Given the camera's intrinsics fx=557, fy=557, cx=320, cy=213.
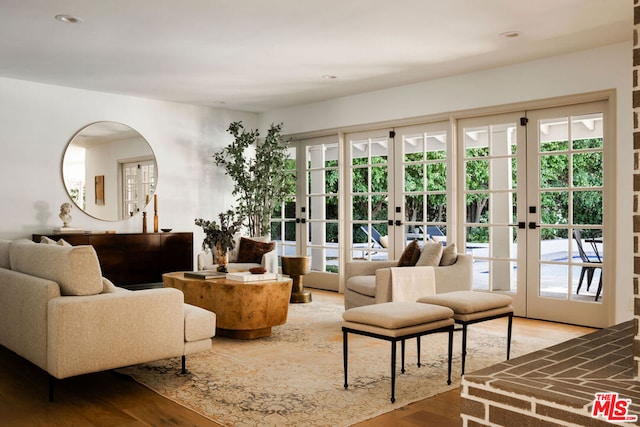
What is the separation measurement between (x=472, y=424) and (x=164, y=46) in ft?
13.6

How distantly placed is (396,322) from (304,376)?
2.83ft

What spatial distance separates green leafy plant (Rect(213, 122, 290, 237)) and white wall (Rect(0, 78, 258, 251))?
0.35 metres

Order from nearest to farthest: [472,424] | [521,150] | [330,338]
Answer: [472,424] → [330,338] → [521,150]

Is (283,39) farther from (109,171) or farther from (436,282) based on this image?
(109,171)

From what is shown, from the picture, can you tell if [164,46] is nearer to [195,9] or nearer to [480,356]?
[195,9]

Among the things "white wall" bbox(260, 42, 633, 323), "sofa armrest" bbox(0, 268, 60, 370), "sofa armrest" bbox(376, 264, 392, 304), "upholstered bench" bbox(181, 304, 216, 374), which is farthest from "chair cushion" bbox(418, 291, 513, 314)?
"sofa armrest" bbox(0, 268, 60, 370)

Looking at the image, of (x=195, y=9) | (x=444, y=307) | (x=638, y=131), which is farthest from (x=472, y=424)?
(x=195, y=9)

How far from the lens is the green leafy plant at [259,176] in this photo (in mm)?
7406

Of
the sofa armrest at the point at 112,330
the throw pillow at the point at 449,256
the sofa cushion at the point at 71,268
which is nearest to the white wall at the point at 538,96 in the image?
the throw pillow at the point at 449,256

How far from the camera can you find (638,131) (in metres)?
1.79

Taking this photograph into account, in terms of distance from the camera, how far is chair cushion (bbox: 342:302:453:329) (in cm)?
297

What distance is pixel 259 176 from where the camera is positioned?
744 centimetres

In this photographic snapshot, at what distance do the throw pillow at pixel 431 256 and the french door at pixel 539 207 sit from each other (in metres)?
1.10

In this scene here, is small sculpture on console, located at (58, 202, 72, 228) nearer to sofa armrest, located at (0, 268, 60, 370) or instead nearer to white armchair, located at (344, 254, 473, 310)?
sofa armrest, located at (0, 268, 60, 370)
